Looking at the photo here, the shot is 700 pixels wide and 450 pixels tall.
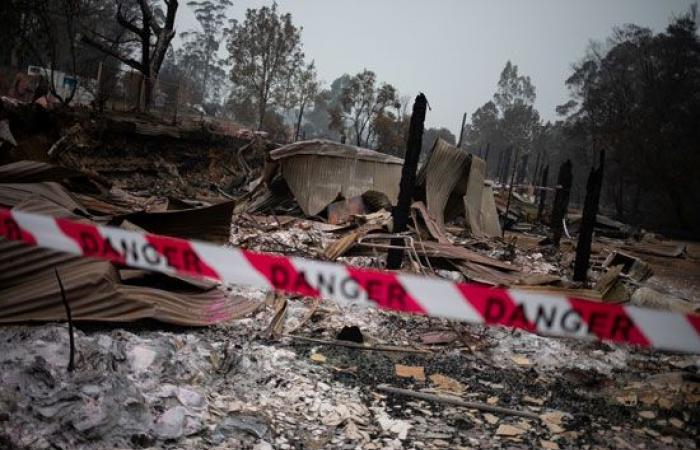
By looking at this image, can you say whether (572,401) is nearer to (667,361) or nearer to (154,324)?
(667,361)

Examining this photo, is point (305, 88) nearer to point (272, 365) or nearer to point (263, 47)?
point (263, 47)

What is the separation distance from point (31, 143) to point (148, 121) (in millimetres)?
10199

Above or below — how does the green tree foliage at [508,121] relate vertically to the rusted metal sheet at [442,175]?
above

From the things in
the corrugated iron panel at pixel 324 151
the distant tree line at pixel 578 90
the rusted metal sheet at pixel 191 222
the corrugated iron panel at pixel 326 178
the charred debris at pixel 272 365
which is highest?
the distant tree line at pixel 578 90

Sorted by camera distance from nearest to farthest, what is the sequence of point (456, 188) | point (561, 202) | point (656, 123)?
1. point (456, 188)
2. point (561, 202)
3. point (656, 123)

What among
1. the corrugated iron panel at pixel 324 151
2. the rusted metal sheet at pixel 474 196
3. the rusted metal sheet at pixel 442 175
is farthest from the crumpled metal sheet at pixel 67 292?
the rusted metal sheet at pixel 474 196

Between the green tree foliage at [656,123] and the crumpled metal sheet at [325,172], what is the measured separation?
22169 mm

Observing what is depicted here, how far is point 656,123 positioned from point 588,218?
26855 mm

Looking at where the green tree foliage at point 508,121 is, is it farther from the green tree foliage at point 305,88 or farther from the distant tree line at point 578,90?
the green tree foliage at point 305,88

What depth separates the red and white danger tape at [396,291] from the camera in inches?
82.4

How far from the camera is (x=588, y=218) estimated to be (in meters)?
7.58

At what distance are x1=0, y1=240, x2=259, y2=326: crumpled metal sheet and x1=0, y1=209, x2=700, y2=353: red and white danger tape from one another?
83 cm

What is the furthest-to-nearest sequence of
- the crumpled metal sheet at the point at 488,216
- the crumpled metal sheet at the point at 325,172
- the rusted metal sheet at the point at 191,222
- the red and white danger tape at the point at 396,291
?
the crumpled metal sheet at the point at 488,216 < the crumpled metal sheet at the point at 325,172 < the rusted metal sheet at the point at 191,222 < the red and white danger tape at the point at 396,291

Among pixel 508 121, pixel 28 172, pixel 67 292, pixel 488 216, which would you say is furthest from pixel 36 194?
pixel 508 121
